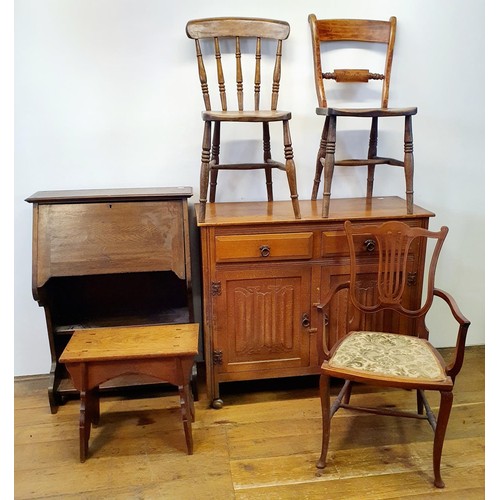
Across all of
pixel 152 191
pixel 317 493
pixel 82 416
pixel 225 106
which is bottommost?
pixel 317 493

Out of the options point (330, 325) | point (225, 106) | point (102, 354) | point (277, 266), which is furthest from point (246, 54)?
point (102, 354)

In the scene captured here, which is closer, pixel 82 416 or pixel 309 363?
pixel 82 416

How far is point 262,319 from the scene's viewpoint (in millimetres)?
2559

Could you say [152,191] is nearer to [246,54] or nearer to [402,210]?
[246,54]

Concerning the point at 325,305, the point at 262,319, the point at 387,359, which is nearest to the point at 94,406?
the point at 262,319

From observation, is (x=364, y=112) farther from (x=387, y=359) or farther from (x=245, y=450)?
(x=245, y=450)

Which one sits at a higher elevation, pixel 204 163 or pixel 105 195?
pixel 204 163

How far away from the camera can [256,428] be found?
2.45m

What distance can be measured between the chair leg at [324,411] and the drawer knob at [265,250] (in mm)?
616

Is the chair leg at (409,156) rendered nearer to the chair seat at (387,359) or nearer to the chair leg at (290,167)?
the chair leg at (290,167)

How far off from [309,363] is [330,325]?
21cm

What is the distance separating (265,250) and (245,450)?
856 millimetres

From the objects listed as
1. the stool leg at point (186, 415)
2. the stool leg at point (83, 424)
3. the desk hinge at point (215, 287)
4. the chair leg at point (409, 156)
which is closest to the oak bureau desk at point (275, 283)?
the desk hinge at point (215, 287)
